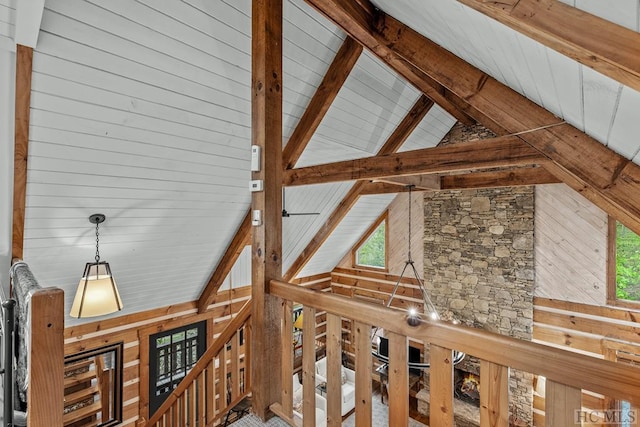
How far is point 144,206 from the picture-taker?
3.25 meters

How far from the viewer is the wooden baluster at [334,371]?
4.88ft

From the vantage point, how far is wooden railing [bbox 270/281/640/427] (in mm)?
845

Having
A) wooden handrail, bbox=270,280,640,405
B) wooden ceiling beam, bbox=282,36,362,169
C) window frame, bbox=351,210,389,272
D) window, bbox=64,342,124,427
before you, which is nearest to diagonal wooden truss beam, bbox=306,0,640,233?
wooden ceiling beam, bbox=282,36,362,169

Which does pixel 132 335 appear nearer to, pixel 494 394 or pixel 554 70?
pixel 494 394

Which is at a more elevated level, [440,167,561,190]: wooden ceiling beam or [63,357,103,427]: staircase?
[440,167,561,190]: wooden ceiling beam

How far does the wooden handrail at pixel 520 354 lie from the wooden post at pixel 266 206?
2.08 feet

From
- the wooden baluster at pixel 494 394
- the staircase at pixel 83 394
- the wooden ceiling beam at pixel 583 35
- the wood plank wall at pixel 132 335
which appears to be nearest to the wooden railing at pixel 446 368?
the wooden baluster at pixel 494 394

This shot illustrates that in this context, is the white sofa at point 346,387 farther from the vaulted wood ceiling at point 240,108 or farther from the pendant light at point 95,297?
the pendant light at point 95,297

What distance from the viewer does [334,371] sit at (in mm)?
1498

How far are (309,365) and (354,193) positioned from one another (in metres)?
4.05

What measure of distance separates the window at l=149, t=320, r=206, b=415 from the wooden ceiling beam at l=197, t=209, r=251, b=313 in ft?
1.32

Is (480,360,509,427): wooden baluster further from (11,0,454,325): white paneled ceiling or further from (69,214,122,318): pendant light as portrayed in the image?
(69,214,122,318): pendant light

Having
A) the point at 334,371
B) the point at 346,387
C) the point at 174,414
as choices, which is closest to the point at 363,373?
the point at 334,371

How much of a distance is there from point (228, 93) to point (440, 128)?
406cm
